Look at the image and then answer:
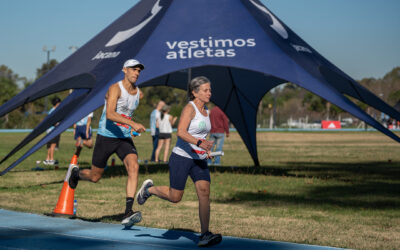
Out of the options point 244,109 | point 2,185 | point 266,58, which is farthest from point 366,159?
point 2,185

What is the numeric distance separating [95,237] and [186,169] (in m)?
1.31

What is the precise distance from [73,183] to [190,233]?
211cm

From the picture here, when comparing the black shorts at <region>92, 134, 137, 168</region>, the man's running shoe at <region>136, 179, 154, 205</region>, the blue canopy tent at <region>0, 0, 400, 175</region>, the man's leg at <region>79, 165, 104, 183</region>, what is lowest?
the man's running shoe at <region>136, 179, 154, 205</region>

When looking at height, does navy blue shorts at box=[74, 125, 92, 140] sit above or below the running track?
above

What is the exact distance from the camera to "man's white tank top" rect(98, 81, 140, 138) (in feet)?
26.7

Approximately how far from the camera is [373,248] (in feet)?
22.9

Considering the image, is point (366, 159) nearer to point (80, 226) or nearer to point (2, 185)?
point (2, 185)

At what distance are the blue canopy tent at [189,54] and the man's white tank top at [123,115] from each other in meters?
3.91

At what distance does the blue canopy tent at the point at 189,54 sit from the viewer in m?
12.7

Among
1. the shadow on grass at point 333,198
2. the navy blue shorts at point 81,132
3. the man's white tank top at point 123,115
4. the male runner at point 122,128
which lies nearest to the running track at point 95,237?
the male runner at point 122,128

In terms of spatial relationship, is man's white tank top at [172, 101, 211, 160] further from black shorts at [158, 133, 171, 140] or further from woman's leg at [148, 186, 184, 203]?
black shorts at [158, 133, 171, 140]

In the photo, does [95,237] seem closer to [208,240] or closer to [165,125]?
[208,240]

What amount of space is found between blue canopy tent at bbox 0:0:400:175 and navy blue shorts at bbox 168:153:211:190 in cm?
547

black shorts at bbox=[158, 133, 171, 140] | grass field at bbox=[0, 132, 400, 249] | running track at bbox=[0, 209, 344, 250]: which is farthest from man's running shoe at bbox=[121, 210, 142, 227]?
black shorts at bbox=[158, 133, 171, 140]
